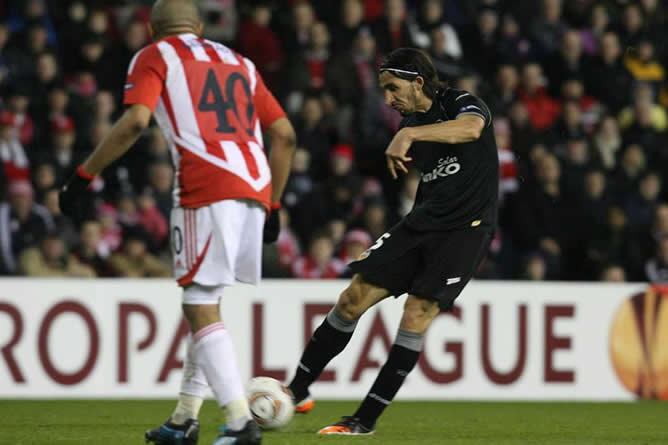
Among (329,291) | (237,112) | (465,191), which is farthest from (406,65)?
(329,291)

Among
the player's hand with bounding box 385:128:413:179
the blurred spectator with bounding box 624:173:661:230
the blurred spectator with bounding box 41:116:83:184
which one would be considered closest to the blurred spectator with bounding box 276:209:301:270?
the blurred spectator with bounding box 41:116:83:184

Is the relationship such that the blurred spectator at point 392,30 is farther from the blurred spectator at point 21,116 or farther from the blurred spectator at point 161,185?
the blurred spectator at point 21,116

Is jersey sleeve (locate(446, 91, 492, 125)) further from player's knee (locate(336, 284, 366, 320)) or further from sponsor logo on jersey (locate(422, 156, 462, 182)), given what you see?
player's knee (locate(336, 284, 366, 320))

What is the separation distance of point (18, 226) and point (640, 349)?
17.2ft

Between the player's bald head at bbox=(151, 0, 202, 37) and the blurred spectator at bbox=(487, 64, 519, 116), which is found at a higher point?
the player's bald head at bbox=(151, 0, 202, 37)

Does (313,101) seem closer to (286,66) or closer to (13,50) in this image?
(286,66)

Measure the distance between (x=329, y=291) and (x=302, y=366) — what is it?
3.63 metres

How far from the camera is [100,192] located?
481 inches

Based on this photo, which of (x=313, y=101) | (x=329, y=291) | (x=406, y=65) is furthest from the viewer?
(x=313, y=101)

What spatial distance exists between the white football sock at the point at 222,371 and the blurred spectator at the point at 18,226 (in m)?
6.08

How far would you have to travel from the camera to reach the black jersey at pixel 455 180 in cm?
725

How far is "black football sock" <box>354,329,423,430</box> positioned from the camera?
7113mm

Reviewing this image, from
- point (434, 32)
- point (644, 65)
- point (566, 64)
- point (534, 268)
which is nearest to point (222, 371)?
point (534, 268)

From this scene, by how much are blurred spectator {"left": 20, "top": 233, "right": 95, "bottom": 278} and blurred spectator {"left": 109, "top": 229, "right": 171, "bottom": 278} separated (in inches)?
9.2
